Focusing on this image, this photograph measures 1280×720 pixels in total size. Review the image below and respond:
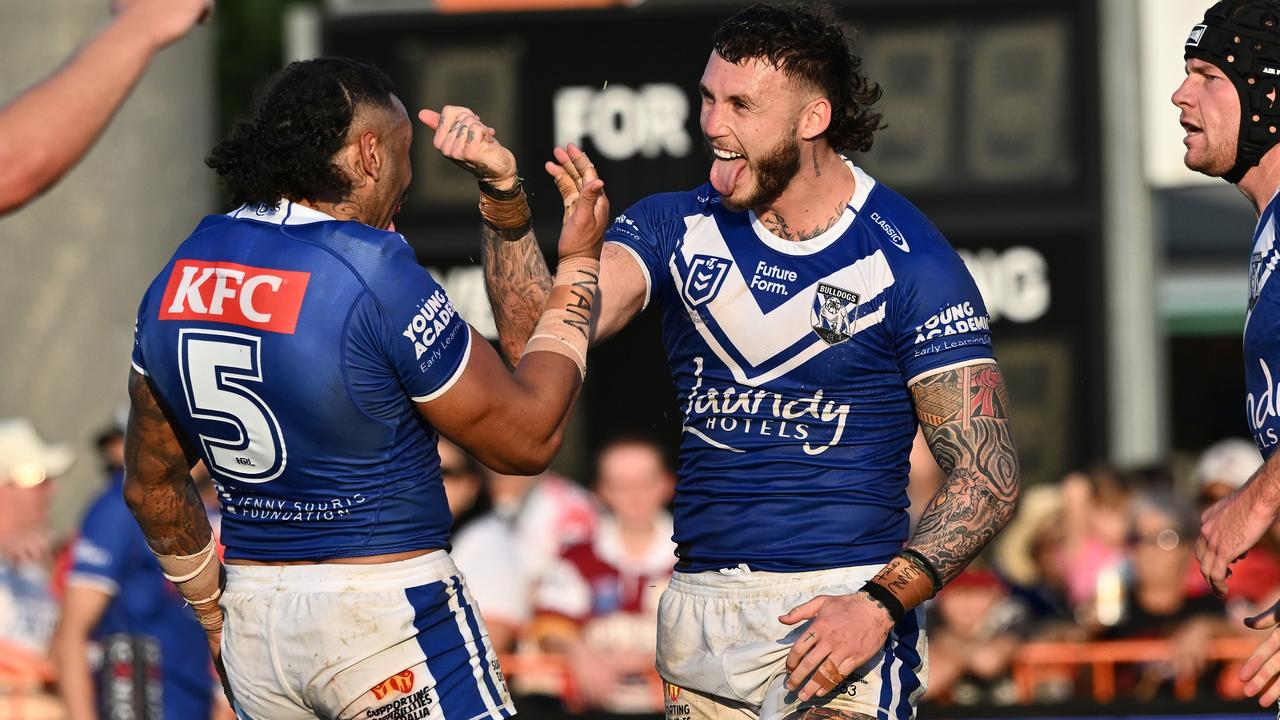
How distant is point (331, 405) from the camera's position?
395cm

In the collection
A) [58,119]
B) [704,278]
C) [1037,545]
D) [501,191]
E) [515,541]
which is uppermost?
[58,119]

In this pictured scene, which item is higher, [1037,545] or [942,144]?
[942,144]

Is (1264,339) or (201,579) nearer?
(1264,339)

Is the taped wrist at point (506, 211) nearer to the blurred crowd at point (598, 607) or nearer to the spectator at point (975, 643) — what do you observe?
the blurred crowd at point (598, 607)

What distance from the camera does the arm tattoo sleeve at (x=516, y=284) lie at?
4.71m

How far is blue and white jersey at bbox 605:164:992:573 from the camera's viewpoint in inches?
180

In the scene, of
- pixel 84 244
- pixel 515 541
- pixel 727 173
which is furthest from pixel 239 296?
pixel 84 244

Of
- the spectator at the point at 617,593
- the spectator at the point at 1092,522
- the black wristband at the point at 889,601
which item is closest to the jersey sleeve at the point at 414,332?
the black wristband at the point at 889,601

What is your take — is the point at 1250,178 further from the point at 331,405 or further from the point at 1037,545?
the point at 1037,545

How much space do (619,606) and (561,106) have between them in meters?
3.11

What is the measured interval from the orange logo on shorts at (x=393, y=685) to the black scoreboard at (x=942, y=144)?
6.21 m

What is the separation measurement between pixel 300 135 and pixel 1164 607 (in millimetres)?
5673

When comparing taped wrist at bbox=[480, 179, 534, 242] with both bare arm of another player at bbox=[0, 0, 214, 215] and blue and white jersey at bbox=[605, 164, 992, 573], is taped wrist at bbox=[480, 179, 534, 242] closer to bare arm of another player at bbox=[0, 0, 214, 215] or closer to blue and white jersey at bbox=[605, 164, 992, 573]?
blue and white jersey at bbox=[605, 164, 992, 573]

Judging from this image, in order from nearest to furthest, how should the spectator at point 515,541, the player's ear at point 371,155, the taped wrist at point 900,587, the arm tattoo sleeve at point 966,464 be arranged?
1. the player's ear at point 371,155
2. the taped wrist at point 900,587
3. the arm tattoo sleeve at point 966,464
4. the spectator at point 515,541
